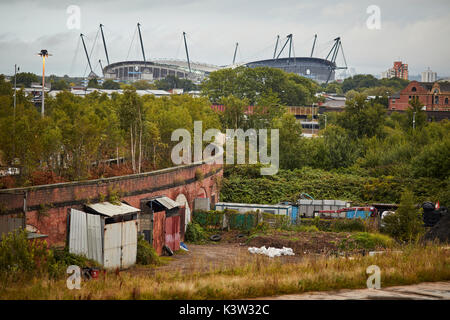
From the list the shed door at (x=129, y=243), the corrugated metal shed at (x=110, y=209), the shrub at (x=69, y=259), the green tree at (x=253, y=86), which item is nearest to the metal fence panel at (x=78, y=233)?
the shrub at (x=69, y=259)

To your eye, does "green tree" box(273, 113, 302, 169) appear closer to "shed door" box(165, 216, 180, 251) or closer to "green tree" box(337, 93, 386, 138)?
"green tree" box(337, 93, 386, 138)

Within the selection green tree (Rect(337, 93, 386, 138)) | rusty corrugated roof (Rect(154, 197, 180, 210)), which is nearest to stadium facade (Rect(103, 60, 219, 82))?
green tree (Rect(337, 93, 386, 138))

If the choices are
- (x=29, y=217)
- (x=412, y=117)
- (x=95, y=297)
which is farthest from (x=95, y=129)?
(x=412, y=117)

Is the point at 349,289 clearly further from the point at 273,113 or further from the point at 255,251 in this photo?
the point at 273,113

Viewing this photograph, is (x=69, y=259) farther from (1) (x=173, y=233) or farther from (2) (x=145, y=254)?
(1) (x=173, y=233)

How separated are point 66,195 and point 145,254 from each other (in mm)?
3336

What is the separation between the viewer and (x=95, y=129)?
24.1m

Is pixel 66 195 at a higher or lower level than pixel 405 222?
higher

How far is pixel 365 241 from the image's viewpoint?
2275 centimetres

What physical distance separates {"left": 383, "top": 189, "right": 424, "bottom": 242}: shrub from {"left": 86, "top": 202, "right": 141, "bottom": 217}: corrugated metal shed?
1131 cm

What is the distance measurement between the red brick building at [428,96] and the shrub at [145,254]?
240 ft

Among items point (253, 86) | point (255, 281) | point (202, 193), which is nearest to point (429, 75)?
point (253, 86)

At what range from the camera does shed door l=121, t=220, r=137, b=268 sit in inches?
730
